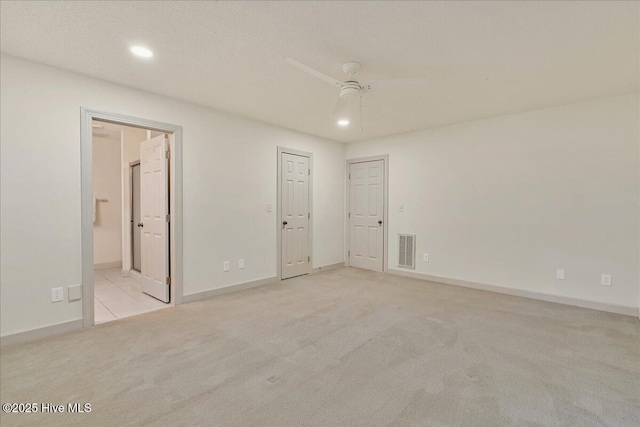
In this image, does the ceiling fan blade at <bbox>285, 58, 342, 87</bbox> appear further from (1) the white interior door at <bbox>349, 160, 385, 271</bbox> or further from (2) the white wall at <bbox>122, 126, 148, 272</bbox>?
(2) the white wall at <bbox>122, 126, 148, 272</bbox>

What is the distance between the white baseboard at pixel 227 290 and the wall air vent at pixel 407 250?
2220mm

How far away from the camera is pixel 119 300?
12.5 feet

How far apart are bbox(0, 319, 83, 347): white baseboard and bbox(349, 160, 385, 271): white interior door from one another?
433 centimetres

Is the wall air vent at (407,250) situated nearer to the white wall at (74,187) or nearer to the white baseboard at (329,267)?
the white baseboard at (329,267)

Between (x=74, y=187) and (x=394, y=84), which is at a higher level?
(x=394, y=84)

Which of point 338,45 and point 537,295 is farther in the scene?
point 537,295

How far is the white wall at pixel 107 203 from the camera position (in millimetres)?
5875

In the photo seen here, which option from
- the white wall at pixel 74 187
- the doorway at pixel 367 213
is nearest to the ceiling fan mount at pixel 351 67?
the white wall at pixel 74 187

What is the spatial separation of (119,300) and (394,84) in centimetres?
411

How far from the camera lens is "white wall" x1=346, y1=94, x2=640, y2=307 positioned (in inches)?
134

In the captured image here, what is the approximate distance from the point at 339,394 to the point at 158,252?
293cm

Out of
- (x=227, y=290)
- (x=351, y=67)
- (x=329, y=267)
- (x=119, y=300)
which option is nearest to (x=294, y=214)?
(x=329, y=267)

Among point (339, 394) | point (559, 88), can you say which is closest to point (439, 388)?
point (339, 394)

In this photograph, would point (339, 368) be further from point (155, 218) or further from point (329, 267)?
point (329, 267)
